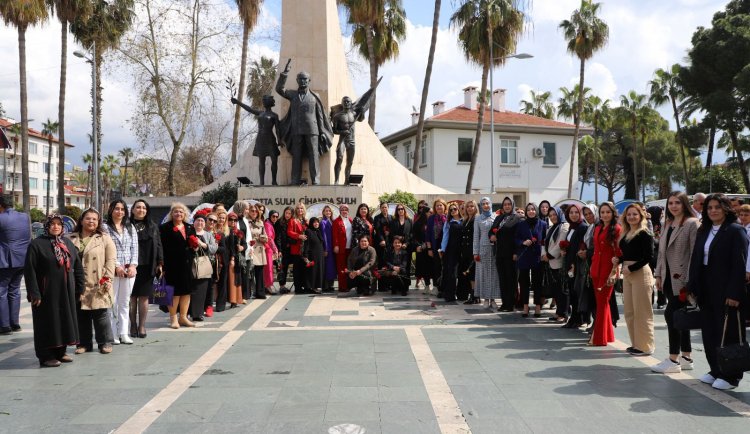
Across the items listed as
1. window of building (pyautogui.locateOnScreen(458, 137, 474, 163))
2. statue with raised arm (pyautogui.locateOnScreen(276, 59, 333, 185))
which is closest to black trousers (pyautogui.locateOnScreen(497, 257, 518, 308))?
statue with raised arm (pyautogui.locateOnScreen(276, 59, 333, 185))

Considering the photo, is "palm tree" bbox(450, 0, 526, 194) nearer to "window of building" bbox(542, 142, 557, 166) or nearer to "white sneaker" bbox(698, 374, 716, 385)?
"window of building" bbox(542, 142, 557, 166)

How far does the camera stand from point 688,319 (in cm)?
528

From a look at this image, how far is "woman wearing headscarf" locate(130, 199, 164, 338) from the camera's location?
7355mm

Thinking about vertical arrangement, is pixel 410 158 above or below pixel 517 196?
above

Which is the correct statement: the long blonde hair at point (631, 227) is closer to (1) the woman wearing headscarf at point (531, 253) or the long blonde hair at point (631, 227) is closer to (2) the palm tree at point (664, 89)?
(1) the woman wearing headscarf at point (531, 253)

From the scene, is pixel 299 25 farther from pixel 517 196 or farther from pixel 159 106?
pixel 517 196

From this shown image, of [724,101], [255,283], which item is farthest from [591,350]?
[724,101]

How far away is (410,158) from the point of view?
125 feet

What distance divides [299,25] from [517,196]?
22.2 m

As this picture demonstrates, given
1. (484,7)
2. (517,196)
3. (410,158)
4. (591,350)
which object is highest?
(484,7)

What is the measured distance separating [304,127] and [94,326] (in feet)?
31.4

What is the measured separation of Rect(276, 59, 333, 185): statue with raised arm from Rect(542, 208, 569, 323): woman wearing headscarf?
8.40 metres

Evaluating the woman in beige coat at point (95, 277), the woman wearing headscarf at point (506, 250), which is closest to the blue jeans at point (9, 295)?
the woman in beige coat at point (95, 277)

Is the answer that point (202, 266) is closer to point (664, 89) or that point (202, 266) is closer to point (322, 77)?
point (322, 77)
